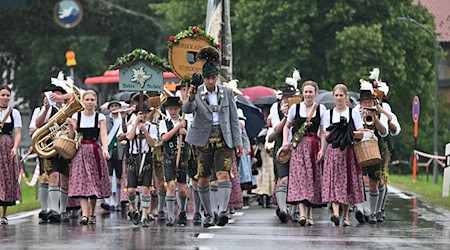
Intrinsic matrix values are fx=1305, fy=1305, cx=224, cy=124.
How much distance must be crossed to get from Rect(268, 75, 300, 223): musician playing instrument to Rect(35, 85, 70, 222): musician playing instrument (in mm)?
2758

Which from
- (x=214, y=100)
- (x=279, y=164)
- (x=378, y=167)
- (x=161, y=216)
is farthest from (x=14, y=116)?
(x=378, y=167)

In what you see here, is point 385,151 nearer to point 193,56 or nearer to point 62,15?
point 193,56

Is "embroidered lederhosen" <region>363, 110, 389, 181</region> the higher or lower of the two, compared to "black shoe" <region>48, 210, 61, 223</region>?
higher

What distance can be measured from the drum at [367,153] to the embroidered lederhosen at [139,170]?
2671 millimetres

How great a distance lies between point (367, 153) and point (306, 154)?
76 centimetres

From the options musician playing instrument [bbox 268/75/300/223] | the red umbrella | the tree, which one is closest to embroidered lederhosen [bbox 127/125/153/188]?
musician playing instrument [bbox 268/75/300/223]

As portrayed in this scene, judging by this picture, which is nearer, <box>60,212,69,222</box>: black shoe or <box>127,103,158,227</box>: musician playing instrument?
<box>127,103,158,227</box>: musician playing instrument

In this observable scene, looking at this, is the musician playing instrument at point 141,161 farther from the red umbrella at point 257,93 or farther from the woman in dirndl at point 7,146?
the red umbrella at point 257,93

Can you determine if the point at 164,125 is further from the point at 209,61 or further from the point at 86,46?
the point at 86,46

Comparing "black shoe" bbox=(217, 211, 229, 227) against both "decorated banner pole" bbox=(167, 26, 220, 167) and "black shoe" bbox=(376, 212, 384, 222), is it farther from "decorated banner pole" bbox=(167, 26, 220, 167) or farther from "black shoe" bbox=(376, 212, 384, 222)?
"black shoe" bbox=(376, 212, 384, 222)

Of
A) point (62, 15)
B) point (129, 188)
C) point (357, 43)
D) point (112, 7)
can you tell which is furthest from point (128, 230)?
point (112, 7)

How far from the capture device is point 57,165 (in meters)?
17.0

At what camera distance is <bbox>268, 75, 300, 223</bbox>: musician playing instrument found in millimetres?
17000

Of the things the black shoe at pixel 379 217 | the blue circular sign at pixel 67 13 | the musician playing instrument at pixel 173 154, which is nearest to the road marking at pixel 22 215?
the musician playing instrument at pixel 173 154
